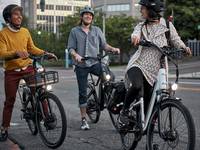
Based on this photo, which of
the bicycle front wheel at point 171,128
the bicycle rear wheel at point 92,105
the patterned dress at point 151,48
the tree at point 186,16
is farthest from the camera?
the tree at point 186,16

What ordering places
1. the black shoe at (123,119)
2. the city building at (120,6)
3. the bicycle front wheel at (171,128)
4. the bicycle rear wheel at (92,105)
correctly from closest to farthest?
the bicycle front wheel at (171,128)
the black shoe at (123,119)
the bicycle rear wheel at (92,105)
the city building at (120,6)

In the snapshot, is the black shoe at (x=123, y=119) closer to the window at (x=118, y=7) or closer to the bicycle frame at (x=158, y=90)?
the bicycle frame at (x=158, y=90)

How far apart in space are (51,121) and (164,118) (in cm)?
185

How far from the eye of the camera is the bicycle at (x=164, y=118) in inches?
218

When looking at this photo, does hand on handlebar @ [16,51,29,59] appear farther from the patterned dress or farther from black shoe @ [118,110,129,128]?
the patterned dress

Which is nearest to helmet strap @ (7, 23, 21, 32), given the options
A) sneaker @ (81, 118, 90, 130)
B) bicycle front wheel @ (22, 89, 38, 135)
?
bicycle front wheel @ (22, 89, 38, 135)

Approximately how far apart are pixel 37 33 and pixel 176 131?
70606mm

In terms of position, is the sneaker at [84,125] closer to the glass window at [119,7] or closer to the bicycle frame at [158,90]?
the bicycle frame at [158,90]

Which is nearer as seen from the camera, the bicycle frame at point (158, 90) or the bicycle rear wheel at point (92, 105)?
the bicycle frame at point (158, 90)

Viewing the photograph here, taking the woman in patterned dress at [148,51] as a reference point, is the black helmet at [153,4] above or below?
above

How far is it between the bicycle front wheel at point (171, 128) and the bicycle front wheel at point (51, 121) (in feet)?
4.39

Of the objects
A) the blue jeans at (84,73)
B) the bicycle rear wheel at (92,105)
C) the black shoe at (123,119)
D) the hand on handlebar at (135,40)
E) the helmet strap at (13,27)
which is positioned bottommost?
the bicycle rear wheel at (92,105)

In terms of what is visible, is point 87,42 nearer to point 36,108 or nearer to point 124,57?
point 36,108

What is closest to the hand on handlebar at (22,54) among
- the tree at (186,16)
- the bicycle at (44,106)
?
the bicycle at (44,106)
